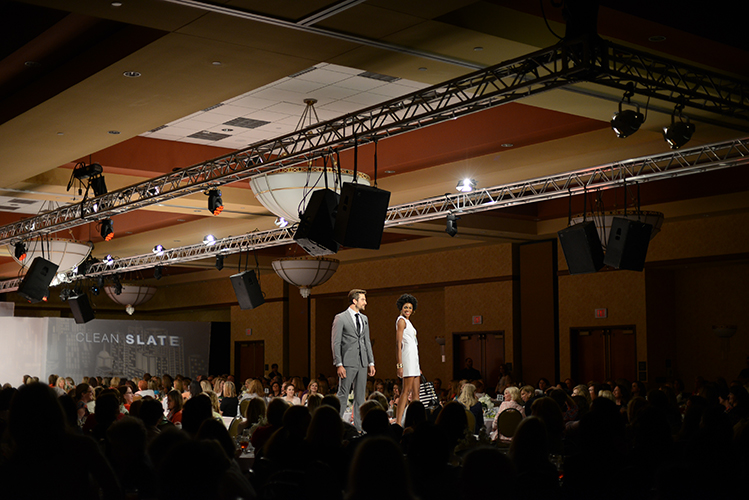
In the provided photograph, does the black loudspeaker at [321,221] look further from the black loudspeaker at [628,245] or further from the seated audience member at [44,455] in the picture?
the seated audience member at [44,455]

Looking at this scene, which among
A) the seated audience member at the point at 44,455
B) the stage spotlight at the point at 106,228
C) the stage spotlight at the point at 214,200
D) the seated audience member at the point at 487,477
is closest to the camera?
the seated audience member at the point at 487,477

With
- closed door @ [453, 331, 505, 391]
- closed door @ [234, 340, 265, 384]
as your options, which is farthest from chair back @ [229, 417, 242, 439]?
closed door @ [234, 340, 265, 384]

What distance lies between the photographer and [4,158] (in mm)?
8414

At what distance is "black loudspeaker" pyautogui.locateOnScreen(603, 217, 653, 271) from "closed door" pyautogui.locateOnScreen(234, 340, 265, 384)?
14245 mm

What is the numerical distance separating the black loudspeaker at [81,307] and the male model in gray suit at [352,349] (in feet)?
35.1

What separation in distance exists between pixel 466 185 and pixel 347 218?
382cm

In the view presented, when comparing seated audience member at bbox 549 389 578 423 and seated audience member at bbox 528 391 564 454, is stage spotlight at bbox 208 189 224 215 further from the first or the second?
seated audience member at bbox 528 391 564 454

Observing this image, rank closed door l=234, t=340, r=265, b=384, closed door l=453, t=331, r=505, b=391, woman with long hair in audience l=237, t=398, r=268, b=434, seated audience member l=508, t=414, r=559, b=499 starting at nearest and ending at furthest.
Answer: seated audience member l=508, t=414, r=559, b=499 < woman with long hair in audience l=237, t=398, r=268, b=434 < closed door l=453, t=331, r=505, b=391 < closed door l=234, t=340, r=265, b=384

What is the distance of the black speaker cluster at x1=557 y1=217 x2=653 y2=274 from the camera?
27.0 feet

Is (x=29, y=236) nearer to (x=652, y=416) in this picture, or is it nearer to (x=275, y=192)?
(x=275, y=192)

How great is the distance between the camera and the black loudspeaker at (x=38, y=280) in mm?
11758

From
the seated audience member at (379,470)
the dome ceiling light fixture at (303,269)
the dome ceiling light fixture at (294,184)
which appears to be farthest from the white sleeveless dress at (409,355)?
the dome ceiling light fixture at (303,269)

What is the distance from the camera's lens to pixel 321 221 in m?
6.79

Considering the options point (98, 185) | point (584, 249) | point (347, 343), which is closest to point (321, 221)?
point (347, 343)
